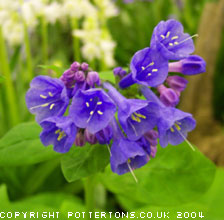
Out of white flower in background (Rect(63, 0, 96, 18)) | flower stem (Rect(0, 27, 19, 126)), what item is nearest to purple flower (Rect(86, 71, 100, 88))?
flower stem (Rect(0, 27, 19, 126))

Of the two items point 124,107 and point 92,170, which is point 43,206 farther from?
point 124,107

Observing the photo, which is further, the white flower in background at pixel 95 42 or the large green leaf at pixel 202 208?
the white flower in background at pixel 95 42

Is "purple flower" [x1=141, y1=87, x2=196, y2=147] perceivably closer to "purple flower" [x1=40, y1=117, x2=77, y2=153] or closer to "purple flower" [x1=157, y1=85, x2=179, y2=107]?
"purple flower" [x1=157, y1=85, x2=179, y2=107]

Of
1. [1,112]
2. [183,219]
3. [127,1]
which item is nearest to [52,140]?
[183,219]

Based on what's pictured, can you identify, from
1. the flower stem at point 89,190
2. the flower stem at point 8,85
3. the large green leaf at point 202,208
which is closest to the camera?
the flower stem at point 89,190

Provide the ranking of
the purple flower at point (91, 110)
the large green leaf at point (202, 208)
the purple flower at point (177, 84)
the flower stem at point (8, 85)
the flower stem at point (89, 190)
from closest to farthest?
the purple flower at point (91, 110) → the purple flower at point (177, 84) → the flower stem at point (89, 190) → the large green leaf at point (202, 208) → the flower stem at point (8, 85)

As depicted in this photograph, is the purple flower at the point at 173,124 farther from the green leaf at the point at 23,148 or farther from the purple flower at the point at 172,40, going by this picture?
the green leaf at the point at 23,148

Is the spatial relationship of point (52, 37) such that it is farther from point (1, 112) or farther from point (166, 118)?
point (166, 118)

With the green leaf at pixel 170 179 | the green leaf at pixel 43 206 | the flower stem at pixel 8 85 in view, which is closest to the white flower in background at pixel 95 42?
the flower stem at pixel 8 85

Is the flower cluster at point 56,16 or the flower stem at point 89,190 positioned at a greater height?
the flower cluster at point 56,16
